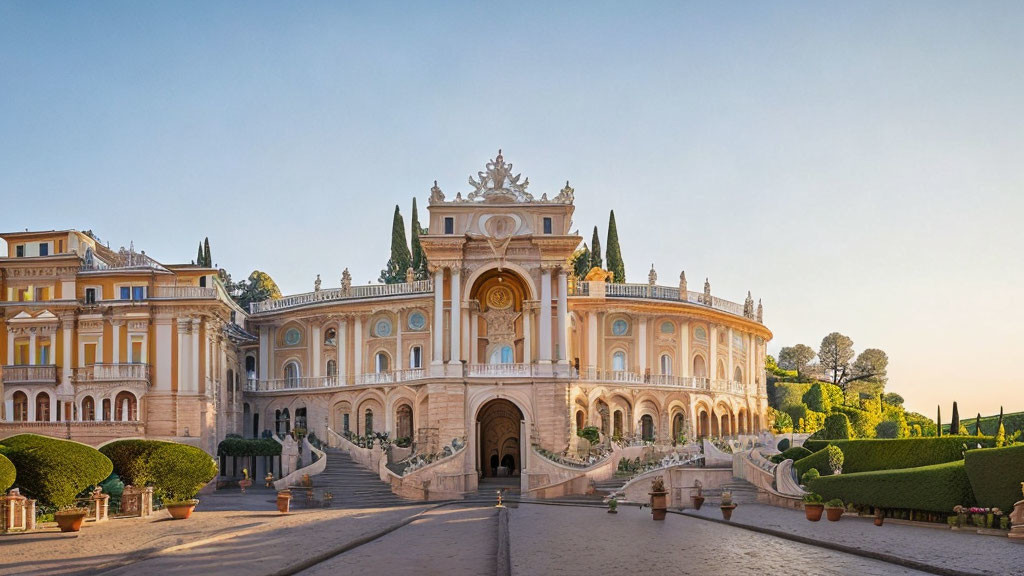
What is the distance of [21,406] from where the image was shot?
49438 mm

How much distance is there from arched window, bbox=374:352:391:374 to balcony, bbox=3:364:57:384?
672 inches

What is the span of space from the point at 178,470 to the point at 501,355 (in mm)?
20165

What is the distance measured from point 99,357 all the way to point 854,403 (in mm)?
55618


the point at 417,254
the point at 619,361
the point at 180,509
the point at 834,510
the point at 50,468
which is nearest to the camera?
the point at 834,510

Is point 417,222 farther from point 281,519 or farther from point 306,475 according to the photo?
point 281,519

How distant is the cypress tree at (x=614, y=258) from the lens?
69188 mm

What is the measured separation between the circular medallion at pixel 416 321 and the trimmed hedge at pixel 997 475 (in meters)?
36.9

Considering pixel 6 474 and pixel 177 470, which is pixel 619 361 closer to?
pixel 177 470

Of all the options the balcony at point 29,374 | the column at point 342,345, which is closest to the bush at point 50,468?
the balcony at point 29,374

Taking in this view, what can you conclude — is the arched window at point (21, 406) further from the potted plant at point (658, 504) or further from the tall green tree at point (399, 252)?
the potted plant at point (658, 504)

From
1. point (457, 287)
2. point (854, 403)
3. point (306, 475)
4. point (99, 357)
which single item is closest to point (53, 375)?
point (99, 357)

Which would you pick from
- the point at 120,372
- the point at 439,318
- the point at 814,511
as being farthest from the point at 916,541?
the point at 120,372

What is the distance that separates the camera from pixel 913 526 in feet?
88.7

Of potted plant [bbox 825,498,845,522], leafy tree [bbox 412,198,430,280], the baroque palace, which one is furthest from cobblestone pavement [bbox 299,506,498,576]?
leafy tree [bbox 412,198,430,280]
